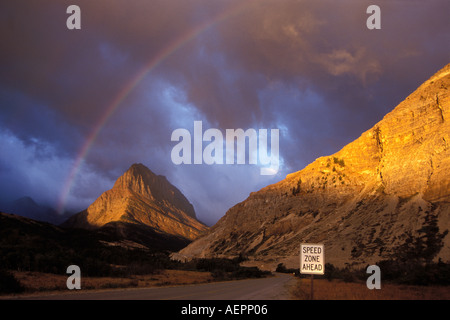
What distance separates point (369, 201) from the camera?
8394cm

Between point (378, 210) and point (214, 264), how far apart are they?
4203 centimetres

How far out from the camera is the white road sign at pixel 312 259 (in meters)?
13.4

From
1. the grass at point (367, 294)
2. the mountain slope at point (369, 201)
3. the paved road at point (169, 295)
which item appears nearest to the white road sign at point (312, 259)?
the grass at point (367, 294)

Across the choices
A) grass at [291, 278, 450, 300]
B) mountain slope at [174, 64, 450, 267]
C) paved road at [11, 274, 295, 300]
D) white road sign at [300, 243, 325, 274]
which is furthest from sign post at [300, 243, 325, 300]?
mountain slope at [174, 64, 450, 267]

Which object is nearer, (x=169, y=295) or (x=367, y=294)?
(x=169, y=295)

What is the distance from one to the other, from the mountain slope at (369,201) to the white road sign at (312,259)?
51.2 m

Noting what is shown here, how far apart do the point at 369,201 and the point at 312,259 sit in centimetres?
7743

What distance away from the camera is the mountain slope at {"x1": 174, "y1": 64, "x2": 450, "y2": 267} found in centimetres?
6681

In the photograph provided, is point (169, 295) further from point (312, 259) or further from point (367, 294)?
point (367, 294)

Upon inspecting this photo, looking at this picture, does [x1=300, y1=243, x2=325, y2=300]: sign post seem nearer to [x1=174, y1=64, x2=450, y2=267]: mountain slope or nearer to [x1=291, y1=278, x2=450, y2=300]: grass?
[x1=291, y1=278, x2=450, y2=300]: grass

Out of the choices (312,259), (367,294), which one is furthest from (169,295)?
(367,294)

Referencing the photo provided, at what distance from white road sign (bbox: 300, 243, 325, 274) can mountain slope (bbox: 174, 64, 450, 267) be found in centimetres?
5117
